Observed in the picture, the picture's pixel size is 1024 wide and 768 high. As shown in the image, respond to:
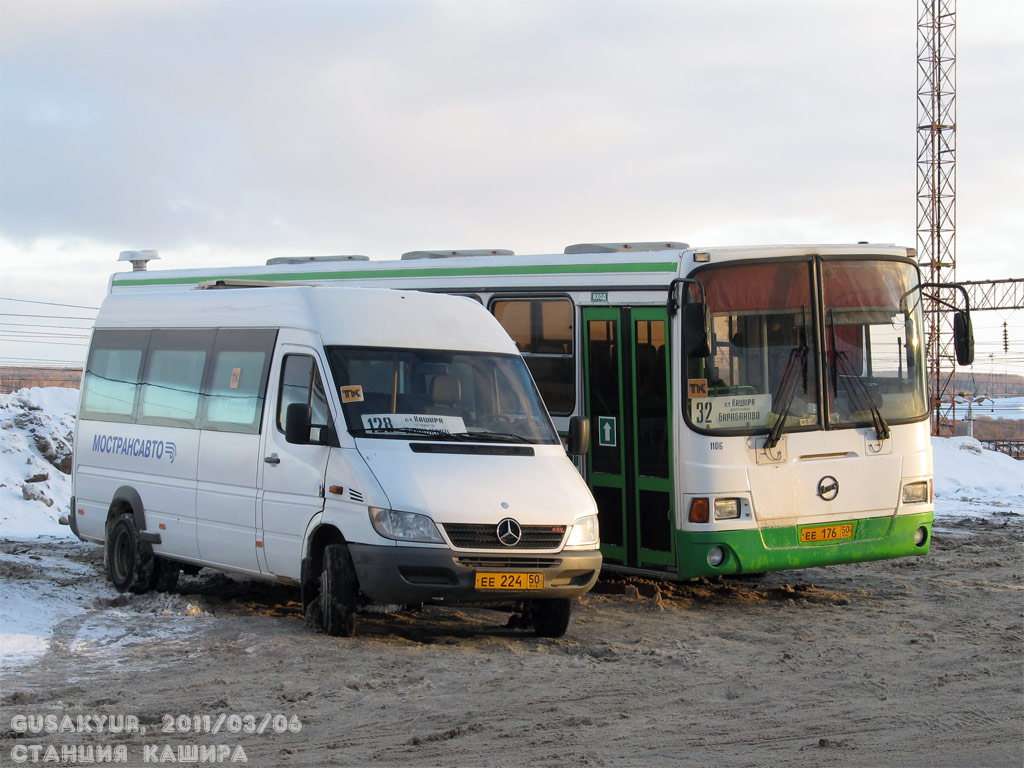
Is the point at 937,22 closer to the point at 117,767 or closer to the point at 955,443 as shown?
the point at 955,443

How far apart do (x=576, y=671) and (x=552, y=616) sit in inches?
51.0

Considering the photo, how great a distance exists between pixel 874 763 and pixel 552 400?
6703 millimetres

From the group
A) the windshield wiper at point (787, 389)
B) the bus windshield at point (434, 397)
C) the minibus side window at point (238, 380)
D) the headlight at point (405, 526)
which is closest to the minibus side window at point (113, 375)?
the minibus side window at point (238, 380)

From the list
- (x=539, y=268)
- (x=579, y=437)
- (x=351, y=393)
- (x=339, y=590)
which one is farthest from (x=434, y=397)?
(x=539, y=268)

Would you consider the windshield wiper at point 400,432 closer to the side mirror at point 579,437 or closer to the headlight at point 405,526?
the headlight at point 405,526

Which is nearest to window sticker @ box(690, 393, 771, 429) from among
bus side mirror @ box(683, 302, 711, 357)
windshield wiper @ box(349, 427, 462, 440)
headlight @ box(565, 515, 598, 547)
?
bus side mirror @ box(683, 302, 711, 357)

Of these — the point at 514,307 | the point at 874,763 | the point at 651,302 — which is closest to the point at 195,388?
the point at 514,307

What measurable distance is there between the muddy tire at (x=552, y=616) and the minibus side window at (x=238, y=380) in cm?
279

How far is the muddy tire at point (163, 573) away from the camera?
480 inches

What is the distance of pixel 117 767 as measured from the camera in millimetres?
6543

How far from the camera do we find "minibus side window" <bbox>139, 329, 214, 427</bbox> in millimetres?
11977

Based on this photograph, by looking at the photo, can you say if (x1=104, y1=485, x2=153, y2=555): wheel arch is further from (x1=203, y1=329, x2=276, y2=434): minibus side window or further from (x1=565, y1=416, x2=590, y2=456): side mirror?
(x1=565, y1=416, x2=590, y2=456): side mirror

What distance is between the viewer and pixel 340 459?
9.91m

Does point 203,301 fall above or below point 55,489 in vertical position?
above
